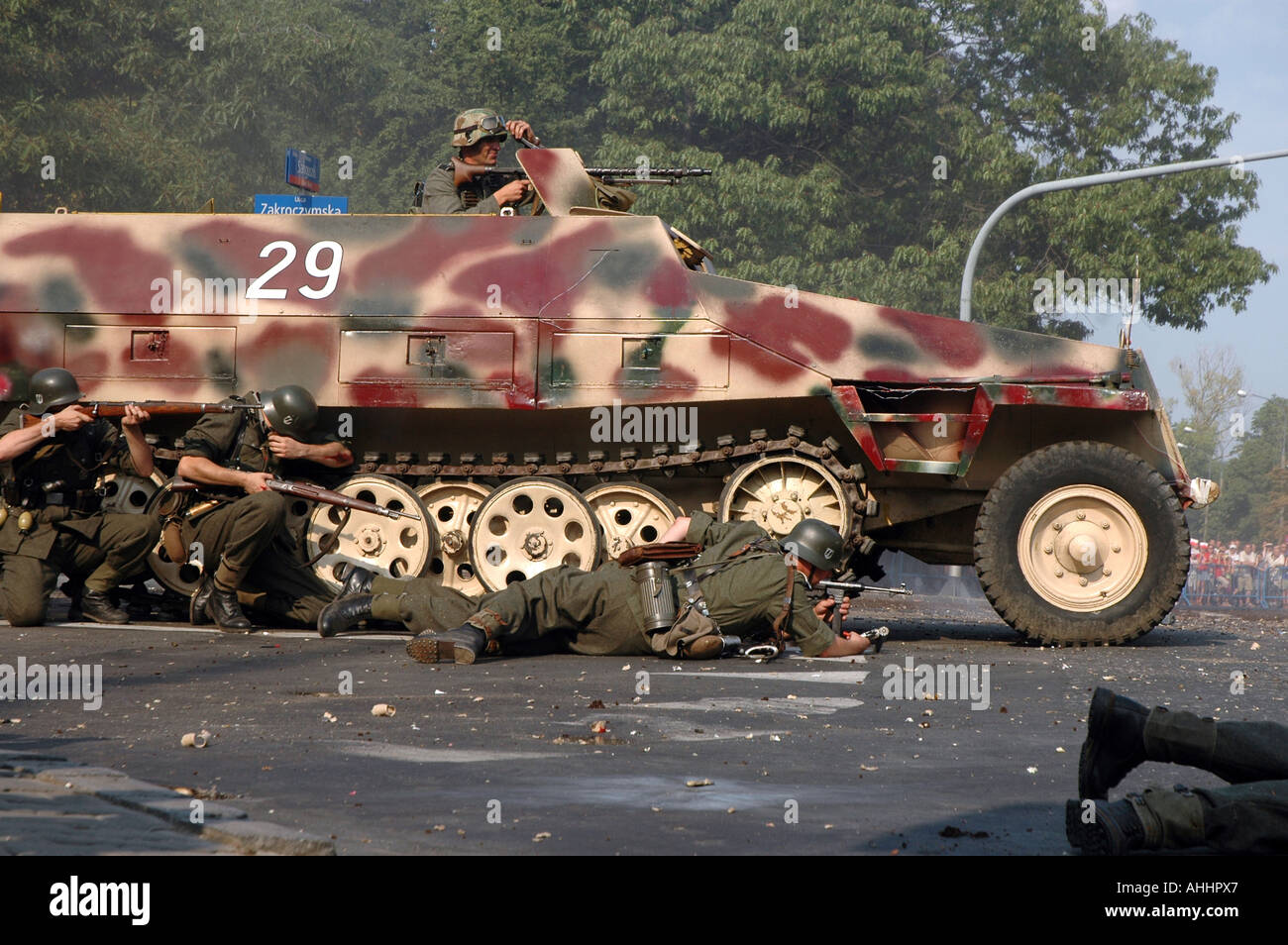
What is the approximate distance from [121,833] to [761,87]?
2651cm

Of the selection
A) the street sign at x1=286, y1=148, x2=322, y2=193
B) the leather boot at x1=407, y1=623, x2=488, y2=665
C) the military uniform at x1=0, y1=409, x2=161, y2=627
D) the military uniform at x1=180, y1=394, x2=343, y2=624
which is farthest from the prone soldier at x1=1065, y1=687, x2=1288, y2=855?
the street sign at x1=286, y1=148, x2=322, y2=193

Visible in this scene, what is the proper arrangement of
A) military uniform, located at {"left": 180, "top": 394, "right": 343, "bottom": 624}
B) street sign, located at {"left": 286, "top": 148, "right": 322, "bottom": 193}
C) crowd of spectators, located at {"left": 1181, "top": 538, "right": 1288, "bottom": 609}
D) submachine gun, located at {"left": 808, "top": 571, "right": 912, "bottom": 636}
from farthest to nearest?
crowd of spectators, located at {"left": 1181, "top": 538, "right": 1288, "bottom": 609}, street sign, located at {"left": 286, "top": 148, "right": 322, "bottom": 193}, military uniform, located at {"left": 180, "top": 394, "right": 343, "bottom": 624}, submachine gun, located at {"left": 808, "top": 571, "right": 912, "bottom": 636}

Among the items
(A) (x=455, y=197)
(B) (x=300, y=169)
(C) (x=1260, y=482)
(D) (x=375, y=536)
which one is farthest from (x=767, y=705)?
(C) (x=1260, y=482)

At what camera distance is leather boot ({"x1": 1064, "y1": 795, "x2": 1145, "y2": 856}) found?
3939 mm

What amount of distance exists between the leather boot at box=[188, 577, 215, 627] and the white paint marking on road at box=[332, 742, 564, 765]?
198 inches

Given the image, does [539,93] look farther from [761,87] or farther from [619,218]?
[619,218]

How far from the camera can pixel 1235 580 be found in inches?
1157

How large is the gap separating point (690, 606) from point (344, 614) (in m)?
2.43

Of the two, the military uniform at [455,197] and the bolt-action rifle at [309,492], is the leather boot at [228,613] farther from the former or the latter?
the military uniform at [455,197]

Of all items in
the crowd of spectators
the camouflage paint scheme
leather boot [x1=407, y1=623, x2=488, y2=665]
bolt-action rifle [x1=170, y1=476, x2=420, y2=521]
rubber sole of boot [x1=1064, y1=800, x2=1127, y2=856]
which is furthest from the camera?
the crowd of spectators

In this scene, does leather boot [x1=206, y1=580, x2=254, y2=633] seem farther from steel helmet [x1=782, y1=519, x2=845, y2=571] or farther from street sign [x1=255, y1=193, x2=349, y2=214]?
steel helmet [x1=782, y1=519, x2=845, y2=571]

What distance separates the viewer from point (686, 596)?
861cm

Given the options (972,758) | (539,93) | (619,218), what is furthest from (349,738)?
(539,93)

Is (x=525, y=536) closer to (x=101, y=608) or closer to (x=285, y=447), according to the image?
(x=285, y=447)
